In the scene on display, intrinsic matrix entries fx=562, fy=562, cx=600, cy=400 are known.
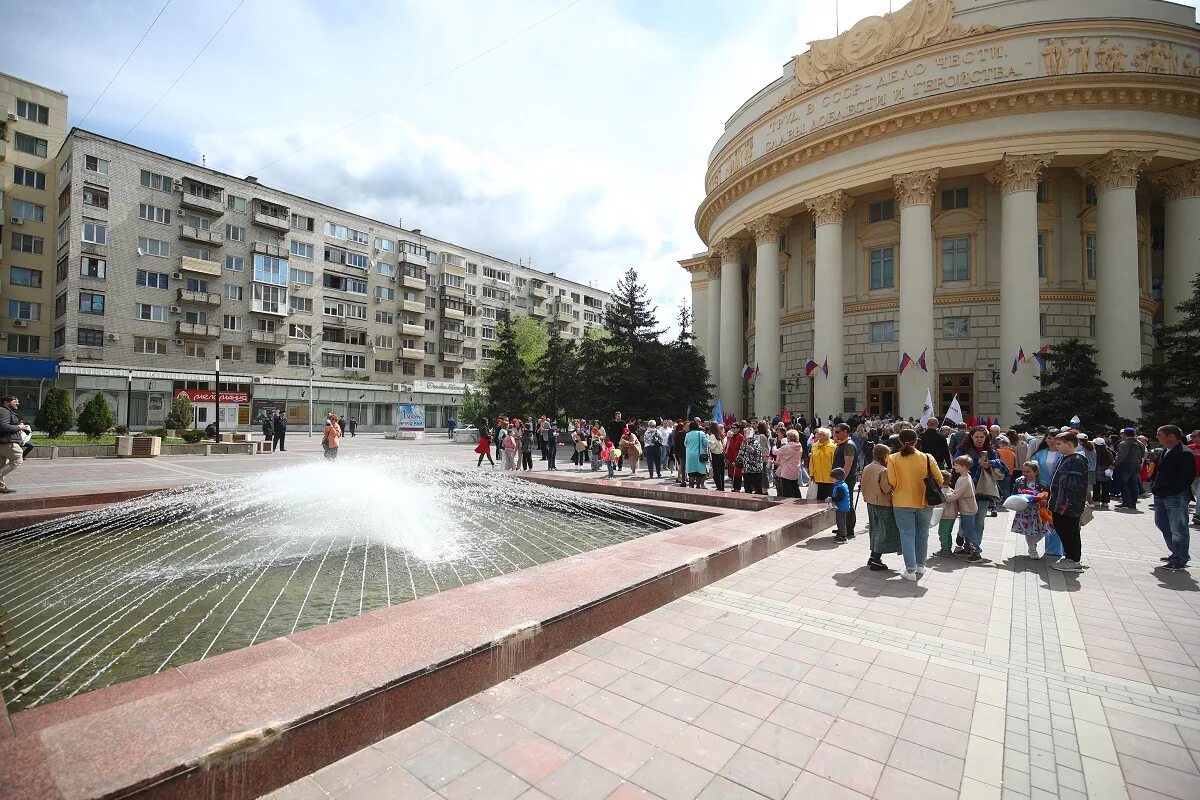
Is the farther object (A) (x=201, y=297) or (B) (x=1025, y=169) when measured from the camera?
(A) (x=201, y=297)

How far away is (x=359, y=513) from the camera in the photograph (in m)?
9.91

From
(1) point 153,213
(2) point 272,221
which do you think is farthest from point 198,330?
(2) point 272,221

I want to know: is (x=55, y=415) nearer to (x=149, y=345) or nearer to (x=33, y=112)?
(x=149, y=345)

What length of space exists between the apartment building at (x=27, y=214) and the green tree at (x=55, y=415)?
26411 mm

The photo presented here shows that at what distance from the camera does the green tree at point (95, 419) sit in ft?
80.7

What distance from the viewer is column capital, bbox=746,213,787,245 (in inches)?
1353

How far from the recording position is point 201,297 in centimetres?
4894

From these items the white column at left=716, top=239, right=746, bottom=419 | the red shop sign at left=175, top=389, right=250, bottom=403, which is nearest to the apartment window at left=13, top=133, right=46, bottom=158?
the red shop sign at left=175, top=389, right=250, bottom=403

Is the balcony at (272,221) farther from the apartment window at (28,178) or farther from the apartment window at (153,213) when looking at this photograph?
the apartment window at (28,178)

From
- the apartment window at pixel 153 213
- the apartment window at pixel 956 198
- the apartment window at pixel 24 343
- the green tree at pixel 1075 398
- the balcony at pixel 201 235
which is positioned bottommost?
the green tree at pixel 1075 398

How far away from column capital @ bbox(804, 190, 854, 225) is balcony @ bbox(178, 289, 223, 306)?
49781 millimetres

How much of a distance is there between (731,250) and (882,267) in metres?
10.2

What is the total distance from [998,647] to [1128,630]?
1722 mm

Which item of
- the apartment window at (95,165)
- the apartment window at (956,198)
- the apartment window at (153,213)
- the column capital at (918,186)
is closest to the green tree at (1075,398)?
the column capital at (918,186)
